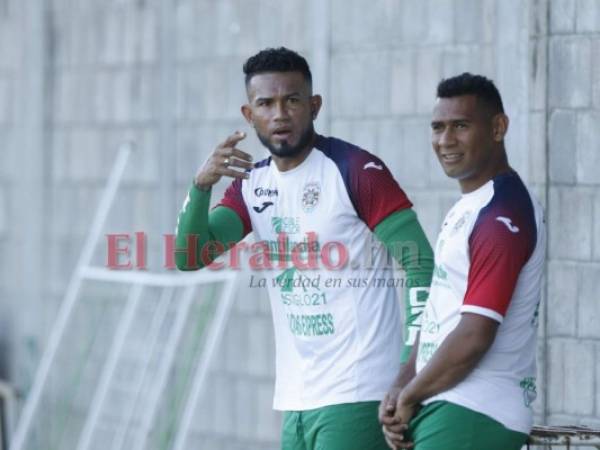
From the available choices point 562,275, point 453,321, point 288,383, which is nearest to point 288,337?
point 288,383

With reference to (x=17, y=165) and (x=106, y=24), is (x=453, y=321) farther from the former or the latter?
(x=17, y=165)

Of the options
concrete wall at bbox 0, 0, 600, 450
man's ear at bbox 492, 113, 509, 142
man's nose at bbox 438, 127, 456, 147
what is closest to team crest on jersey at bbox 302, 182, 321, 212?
man's nose at bbox 438, 127, 456, 147

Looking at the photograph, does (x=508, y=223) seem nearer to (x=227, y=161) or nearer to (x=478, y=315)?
(x=478, y=315)

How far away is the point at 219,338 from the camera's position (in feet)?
25.9

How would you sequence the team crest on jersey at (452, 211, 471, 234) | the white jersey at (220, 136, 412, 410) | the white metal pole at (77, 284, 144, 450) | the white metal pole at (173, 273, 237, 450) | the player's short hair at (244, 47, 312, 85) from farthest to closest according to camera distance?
the white metal pole at (77, 284, 144, 450) → the white metal pole at (173, 273, 237, 450) → the player's short hair at (244, 47, 312, 85) → the white jersey at (220, 136, 412, 410) → the team crest on jersey at (452, 211, 471, 234)

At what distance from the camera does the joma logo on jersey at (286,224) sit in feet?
15.9

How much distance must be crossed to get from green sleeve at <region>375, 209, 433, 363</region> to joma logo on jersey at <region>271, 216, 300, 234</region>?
307mm

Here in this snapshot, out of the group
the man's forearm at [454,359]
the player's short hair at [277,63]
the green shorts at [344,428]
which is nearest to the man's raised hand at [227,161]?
the player's short hair at [277,63]

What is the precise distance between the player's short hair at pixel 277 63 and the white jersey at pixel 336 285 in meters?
0.29

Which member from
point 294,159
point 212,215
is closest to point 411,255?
point 294,159

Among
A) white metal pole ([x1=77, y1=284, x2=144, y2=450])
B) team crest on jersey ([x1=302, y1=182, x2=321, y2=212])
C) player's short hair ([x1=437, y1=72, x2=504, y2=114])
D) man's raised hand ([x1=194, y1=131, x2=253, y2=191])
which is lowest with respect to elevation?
white metal pole ([x1=77, y1=284, x2=144, y2=450])

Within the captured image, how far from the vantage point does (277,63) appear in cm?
483

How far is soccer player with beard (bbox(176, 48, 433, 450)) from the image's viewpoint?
4688 millimetres

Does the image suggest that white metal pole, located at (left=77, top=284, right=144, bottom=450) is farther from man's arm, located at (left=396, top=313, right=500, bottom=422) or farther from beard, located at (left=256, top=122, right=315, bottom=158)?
man's arm, located at (left=396, top=313, right=500, bottom=422)
